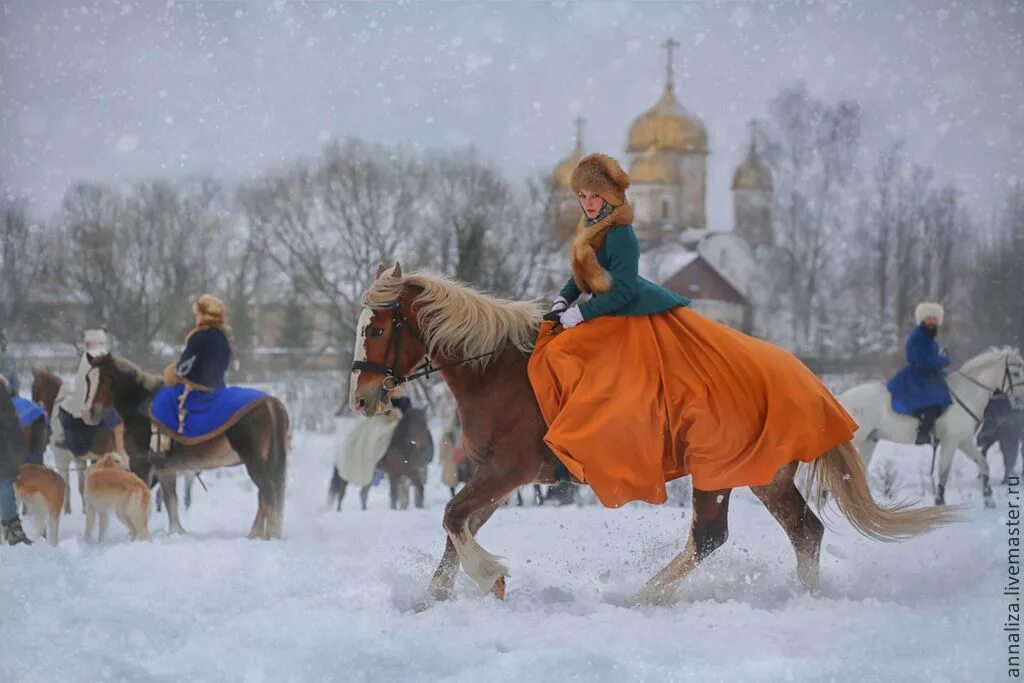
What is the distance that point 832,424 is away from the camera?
3.98m

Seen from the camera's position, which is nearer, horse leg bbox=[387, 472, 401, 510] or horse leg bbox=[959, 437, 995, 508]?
horse leg bbox=[959, 437, 995, 508]

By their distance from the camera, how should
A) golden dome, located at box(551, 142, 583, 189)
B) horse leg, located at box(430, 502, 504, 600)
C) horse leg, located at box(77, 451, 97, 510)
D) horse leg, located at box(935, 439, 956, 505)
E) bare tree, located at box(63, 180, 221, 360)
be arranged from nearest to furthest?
horse leg, located at box(430, 502, 504, 600), horse leg, located at box(77, 451, 97, 510), horse leg, located at box(935, 439, 956, 505), bare tree, located at box(63, 180, 221, 360), golden dome, located at box(551, 142, 583, 189)

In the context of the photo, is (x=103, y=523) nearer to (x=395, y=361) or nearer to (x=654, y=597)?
(x=395, y=361)

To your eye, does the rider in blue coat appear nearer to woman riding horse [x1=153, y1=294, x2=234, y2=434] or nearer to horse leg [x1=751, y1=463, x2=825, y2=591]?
horse leg [x1=751, y1=463, x2=825, y2=591]

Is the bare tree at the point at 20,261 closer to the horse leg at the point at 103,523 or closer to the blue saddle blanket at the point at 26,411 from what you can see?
the blue saddle blanket at the point at 26,411

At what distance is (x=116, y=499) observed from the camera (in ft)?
18.4

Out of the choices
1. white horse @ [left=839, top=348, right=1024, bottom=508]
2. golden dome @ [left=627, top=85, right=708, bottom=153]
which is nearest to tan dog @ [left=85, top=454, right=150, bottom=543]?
golden dome @ [left=627, top=85, right=708, bottom=153]

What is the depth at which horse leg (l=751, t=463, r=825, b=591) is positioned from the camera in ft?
13.5

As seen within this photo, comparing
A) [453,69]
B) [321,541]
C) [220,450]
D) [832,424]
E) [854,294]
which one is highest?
[453,69]

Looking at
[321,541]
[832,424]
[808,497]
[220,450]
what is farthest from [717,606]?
[220,450]

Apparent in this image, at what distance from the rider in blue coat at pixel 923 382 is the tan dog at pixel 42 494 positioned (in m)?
5.40

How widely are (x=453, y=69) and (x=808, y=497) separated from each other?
12.5ft

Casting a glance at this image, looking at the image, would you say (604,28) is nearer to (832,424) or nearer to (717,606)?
(832,424)

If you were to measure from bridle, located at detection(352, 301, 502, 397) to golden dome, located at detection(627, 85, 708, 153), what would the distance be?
353 centimetres
